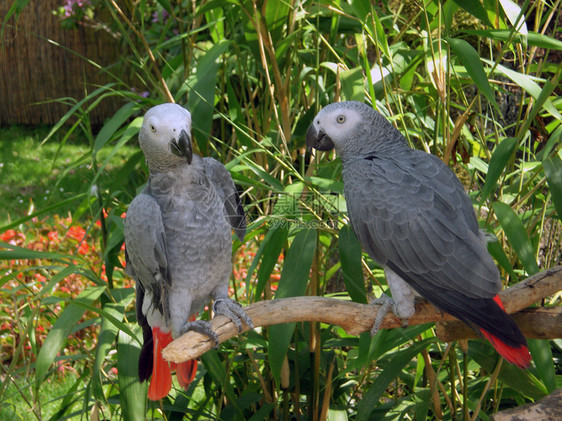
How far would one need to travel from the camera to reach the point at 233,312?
1.04 metres

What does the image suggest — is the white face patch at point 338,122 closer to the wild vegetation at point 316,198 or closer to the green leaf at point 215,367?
the wild vegetation at point 316,198

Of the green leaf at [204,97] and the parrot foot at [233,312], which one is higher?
the green leaf at [204,97]

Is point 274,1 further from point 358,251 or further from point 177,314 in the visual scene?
point 177,314

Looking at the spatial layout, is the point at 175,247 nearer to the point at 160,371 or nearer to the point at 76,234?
the point at 160,371

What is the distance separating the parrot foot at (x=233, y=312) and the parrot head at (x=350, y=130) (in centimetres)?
33

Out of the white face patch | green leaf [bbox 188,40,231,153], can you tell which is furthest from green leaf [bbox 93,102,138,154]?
the white face patch

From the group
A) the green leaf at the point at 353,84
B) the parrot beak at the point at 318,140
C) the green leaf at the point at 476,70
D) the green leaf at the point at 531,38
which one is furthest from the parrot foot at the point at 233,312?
the green leaf at the point at 531,38

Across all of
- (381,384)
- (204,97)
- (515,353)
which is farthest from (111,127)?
(515,353)

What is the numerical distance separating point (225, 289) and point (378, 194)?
1.12 feet

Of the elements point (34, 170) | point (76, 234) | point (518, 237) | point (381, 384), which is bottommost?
point (34, 170)

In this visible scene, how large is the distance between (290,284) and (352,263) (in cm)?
12

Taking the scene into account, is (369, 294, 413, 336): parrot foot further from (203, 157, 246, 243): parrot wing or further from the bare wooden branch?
(203, 157, 246, 243): parrot wing

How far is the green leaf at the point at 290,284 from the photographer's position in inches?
43.0

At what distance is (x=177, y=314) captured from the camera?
1082 millimetres
